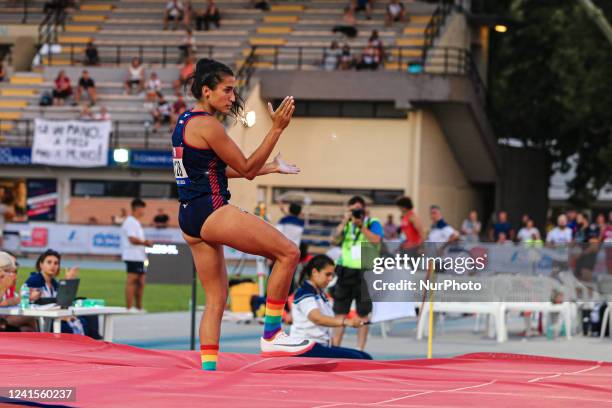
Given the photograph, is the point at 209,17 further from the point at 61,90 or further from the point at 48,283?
the point at 48,283

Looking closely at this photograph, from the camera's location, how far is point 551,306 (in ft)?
64.5

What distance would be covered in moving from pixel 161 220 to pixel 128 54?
1289cm

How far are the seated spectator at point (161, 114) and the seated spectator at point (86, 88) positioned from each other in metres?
2.24

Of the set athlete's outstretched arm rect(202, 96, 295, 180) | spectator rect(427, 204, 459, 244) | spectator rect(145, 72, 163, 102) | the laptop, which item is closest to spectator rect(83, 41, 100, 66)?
spectator rect(145, 72, 163, 102)

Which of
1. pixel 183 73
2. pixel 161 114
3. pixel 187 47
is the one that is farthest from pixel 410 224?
pixel 187 47

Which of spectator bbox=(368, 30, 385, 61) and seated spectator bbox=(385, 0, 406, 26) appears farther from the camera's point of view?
seated spectator bbox=(385, 0, 406, 26)

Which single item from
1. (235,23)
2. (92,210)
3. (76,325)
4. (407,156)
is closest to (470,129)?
(407,156)

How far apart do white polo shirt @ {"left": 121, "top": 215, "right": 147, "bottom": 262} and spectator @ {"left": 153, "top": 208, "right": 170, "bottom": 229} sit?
11.7 m

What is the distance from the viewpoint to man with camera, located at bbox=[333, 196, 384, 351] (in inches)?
652

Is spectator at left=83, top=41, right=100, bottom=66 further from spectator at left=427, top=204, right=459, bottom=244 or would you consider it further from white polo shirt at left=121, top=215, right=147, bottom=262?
white polo shirt at left=121, top=215, right=147, bottom=262

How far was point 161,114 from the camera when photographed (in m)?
41.3

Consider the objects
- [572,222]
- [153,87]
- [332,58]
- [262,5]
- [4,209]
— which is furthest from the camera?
[262,5]

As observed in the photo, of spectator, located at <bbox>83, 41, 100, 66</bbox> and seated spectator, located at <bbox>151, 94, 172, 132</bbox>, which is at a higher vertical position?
spectator, located at <bbox>83, 41, 100, 66</bbox>

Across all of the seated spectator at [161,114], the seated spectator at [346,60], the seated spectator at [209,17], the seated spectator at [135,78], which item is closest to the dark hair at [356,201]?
the seated spectator at [346,60]
